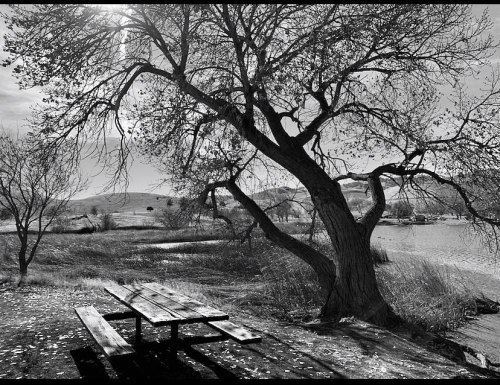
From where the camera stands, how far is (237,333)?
5.88 metres

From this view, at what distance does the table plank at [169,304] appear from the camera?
568 cm

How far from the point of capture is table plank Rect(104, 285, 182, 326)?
5.54 meters

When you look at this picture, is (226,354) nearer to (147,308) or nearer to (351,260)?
(147,308)

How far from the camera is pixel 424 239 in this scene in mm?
41938

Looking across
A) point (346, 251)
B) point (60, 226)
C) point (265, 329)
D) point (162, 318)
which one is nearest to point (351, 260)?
point (346, 251)

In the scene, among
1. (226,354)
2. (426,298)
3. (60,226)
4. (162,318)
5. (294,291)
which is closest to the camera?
(162,318)

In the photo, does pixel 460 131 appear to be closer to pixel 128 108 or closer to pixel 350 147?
pixel 350 147

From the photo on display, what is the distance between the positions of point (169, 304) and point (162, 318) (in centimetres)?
83

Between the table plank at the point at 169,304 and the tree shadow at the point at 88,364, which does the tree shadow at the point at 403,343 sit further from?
the tree shadow at the point at 88,364

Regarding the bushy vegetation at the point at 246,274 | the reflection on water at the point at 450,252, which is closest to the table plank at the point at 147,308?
the bushy vegetation at the point at 246,274

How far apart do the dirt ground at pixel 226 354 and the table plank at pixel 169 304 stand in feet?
1.68

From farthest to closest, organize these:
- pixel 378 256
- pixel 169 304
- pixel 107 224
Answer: pixel 107 224
pixel 378 256
pixel 169 304

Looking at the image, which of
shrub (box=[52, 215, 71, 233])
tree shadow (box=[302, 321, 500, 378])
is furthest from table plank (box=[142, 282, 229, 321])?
shrub (box=[52, 215, 71, 233])

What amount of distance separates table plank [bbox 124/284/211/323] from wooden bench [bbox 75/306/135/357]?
621mm
